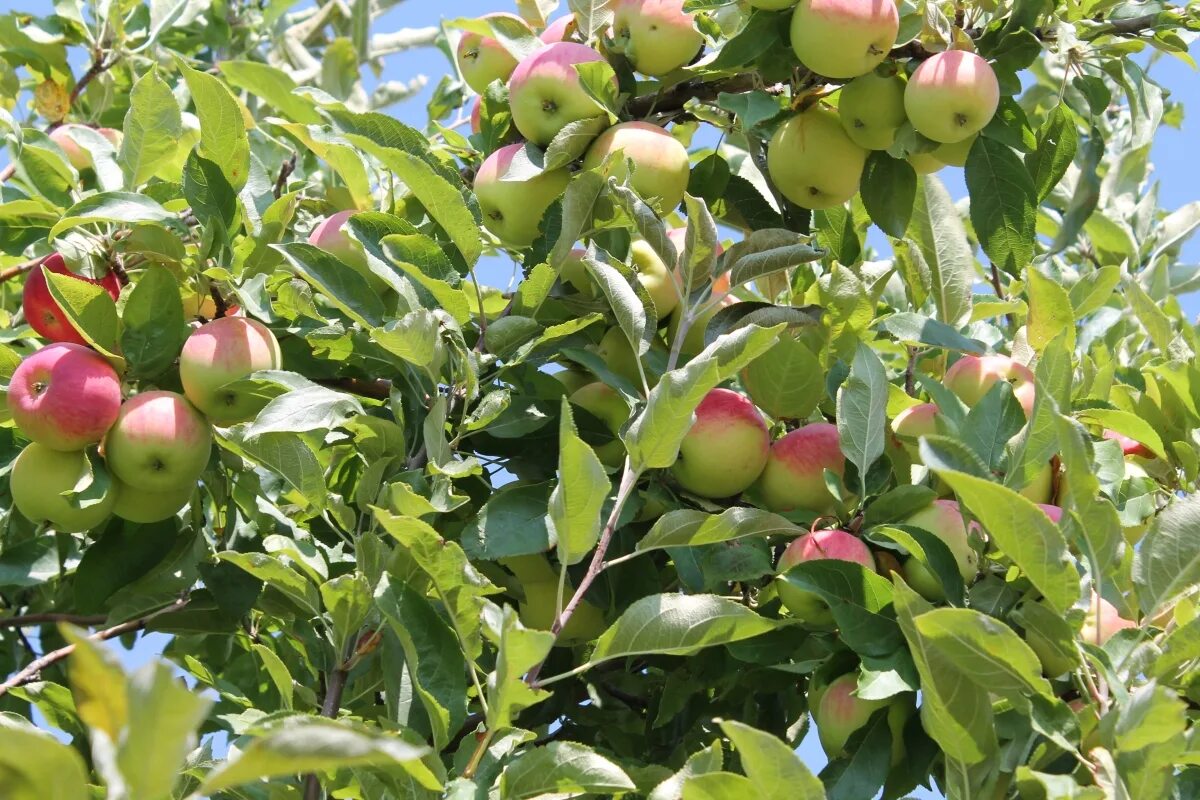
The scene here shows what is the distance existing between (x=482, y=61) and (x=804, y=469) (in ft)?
2.68

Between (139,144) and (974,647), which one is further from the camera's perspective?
(139,144)

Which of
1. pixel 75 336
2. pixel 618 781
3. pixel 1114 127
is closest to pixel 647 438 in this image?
pixel 618 781

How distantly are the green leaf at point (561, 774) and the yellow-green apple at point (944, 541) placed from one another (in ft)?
1.50

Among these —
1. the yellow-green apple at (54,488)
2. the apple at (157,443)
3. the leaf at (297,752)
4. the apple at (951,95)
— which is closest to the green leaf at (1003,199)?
the apple at (951,95)

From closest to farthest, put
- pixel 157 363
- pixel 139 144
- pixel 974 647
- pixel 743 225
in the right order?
pixel 974 647, pixel 157 363, pixel 139 144, pixel 743 225

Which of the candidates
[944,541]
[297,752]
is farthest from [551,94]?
[297,752]

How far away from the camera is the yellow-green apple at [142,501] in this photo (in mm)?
1713

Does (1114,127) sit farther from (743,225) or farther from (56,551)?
(56,551)

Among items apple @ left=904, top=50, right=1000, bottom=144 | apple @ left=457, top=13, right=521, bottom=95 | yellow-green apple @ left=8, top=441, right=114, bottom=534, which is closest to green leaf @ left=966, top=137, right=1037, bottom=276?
apple @ left=904, top=50, right=1000, bottom=144

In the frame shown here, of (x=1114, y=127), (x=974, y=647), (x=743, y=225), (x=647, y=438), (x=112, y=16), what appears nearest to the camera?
(x=974, y=647)

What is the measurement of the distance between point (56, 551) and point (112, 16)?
1.37 meters

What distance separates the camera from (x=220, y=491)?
1851mm

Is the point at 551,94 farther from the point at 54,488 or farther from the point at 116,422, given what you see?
the point at 54,488

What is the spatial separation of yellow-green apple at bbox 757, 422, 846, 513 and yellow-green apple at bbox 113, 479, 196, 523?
2.41 ft
